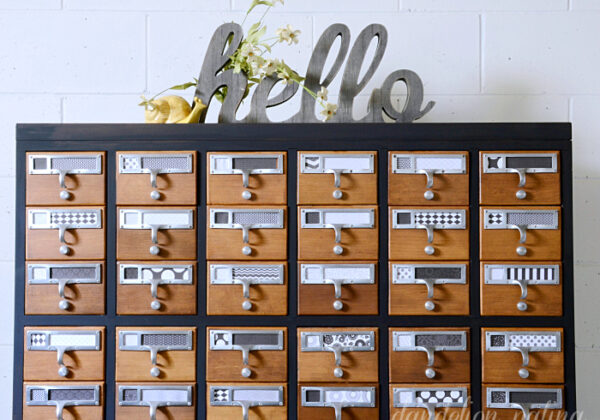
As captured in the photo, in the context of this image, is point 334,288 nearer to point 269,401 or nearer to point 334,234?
point 334,234

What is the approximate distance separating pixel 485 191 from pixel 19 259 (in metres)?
1.37

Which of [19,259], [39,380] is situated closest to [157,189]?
[19,259]

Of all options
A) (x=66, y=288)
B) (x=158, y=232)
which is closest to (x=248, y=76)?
(x=158, y=232)

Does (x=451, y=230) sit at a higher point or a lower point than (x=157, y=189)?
lower

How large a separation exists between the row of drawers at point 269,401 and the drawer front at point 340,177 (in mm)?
541

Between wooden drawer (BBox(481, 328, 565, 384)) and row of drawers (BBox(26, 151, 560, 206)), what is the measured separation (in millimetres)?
406

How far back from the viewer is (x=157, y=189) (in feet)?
5.56

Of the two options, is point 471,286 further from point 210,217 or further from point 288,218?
point 210,217

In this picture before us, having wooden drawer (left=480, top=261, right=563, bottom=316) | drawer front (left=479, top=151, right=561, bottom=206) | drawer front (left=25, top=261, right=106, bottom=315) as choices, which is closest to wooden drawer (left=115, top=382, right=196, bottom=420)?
drawer front (left=25, top=261, right=106, bottom=315)

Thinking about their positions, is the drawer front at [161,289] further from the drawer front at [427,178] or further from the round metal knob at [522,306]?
the round metal knob at [522,306]

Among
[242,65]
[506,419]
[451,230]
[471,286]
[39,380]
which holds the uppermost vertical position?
[242,65]

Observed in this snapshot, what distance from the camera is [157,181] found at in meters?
1.69

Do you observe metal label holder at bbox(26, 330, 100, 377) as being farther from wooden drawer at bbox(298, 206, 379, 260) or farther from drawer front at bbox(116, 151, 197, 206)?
wooden drawer at bbox(298, 206, 379, 260)

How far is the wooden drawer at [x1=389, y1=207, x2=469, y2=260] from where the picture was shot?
1.69 meters
